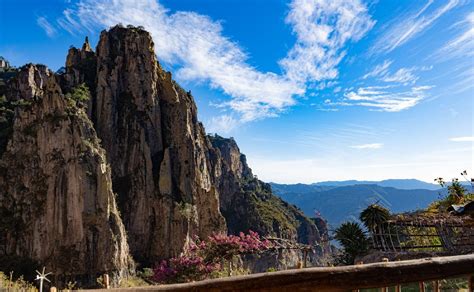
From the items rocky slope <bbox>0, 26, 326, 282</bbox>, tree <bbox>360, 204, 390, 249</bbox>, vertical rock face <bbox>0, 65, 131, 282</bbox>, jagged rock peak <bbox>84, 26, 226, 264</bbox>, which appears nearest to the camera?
tree <bbox>360, 204, 390, 249</bbox>

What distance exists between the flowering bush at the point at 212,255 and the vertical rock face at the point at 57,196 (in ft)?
80.5

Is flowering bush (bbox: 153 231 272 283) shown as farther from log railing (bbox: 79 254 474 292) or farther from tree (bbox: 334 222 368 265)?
log railing (bbox: 79 254 474 292)

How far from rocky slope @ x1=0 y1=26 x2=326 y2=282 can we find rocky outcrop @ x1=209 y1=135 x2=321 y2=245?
32212 millimetres

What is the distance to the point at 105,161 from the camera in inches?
2040

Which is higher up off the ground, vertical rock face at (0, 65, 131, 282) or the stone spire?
the stone spire

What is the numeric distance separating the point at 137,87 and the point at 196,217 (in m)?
25.9

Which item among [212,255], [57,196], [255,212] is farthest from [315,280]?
[255,212]

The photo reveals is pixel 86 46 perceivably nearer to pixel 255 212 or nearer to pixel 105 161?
pixel 105 161

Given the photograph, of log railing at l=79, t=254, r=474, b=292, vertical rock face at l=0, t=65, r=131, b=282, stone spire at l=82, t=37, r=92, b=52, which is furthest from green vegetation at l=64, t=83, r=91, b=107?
log railing at l=79, t=254, r=474, b=292

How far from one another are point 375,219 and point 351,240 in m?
1.89

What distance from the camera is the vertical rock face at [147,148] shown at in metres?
59.9

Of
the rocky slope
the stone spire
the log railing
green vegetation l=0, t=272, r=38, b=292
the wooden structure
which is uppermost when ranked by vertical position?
the stone spire

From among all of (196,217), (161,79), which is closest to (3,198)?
(196,217)

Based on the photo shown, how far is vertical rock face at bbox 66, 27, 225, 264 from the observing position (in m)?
59.9
